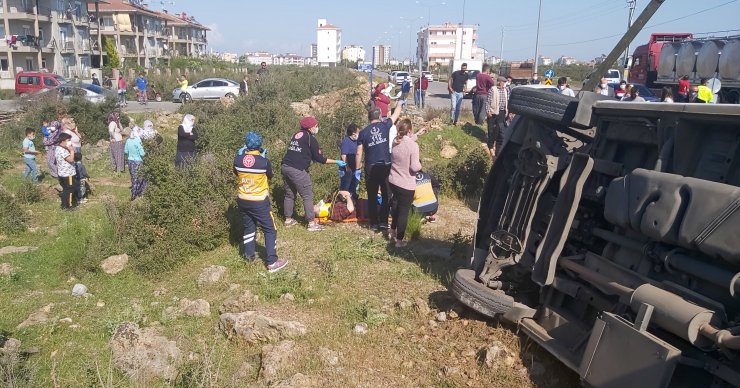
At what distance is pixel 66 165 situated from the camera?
33.3 ft

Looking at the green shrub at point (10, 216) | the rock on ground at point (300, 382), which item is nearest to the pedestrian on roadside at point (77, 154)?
the green shrub at point (10, 216)

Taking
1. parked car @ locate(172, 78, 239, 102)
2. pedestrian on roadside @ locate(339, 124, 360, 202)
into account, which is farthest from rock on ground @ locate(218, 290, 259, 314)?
parked car @ locate(172, 78, 239, 102)

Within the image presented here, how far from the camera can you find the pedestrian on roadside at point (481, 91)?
14482 mm

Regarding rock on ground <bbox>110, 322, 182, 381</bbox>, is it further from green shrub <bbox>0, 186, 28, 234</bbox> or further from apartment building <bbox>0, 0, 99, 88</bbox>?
apartment building <bbox>0, 0, 99, 88</bbox>

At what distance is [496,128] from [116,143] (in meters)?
9.14

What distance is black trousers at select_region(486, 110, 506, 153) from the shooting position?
12.3 meters

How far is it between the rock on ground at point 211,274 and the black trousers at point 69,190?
504cm

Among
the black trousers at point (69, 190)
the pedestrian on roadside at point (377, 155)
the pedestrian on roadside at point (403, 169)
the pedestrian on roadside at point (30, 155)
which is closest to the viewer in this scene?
the pedestrian on roadside at point (403, 169)

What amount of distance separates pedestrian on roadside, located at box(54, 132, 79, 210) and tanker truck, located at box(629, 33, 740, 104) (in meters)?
18.9

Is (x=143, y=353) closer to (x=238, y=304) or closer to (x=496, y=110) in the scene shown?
(x=238, y=304)

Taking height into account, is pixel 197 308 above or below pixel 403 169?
below

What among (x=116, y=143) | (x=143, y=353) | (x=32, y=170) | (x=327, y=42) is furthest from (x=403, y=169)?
(x=327, y=42)

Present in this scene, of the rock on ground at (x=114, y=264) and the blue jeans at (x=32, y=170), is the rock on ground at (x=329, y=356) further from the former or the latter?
the blue jeans at (x=32, y=170)

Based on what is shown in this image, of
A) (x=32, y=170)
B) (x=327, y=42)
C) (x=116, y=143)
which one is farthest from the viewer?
(x=327, y=42)
